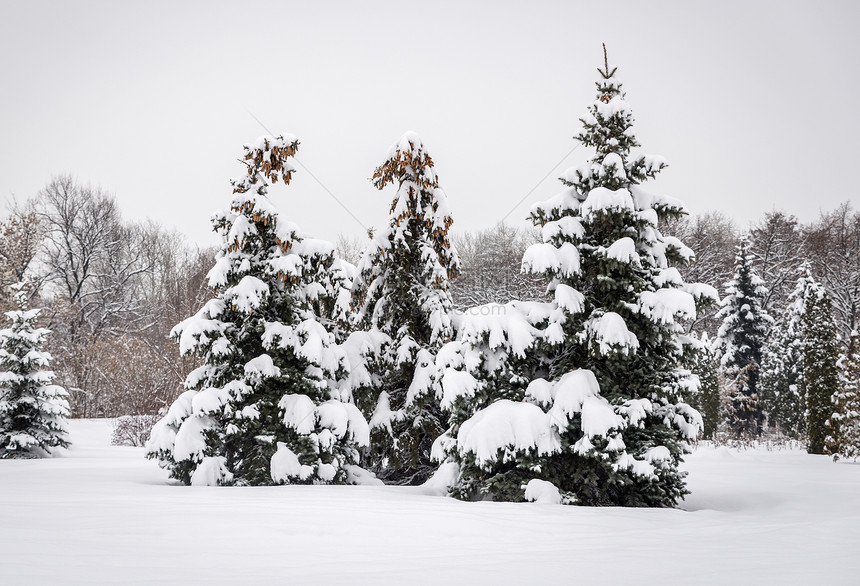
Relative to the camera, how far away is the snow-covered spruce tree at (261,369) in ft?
33.3

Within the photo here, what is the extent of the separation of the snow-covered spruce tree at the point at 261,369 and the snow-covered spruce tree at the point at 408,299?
1.31 m

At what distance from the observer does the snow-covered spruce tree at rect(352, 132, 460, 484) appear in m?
12.0

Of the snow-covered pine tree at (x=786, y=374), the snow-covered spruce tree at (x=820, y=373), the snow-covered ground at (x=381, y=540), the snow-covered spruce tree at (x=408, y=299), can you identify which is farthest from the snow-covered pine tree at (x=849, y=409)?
the snow-covered spruce tree at (x=408, y=299)

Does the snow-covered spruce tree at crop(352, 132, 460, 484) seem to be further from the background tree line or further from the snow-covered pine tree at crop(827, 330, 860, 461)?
the background tree line

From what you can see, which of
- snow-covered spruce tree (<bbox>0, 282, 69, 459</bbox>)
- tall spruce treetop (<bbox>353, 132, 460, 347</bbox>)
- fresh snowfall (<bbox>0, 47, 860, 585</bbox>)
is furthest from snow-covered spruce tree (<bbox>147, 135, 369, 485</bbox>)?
snow-covered spruce tree (<bbox>0, 282, 69, 459</bbox>)

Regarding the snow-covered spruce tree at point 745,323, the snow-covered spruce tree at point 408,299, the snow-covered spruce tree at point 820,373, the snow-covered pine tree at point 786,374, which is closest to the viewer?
the snow-covered spruce tree at point 408,299

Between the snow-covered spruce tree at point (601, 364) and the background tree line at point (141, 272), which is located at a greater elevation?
the background tree line at point (141, 272)

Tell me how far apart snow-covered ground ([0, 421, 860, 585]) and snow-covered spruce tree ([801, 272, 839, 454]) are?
1408cm

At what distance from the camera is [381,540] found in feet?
18.3

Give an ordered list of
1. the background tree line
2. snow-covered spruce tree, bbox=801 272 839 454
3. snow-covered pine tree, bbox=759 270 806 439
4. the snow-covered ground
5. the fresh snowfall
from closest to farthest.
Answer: the snow-covered ground, the fresh snowfall, snow-covered spruce tree, bbox=801 272 839 454, the background tree line, snow-covered pine tree, bbox=759 270 806 439

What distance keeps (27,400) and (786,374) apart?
3292cm

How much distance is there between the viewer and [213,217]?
11.1m

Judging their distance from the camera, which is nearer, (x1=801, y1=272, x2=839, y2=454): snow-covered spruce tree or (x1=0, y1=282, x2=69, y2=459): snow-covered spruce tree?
(x1=0, y1=282, x2=69, y2=459): snow-covered spruce tree

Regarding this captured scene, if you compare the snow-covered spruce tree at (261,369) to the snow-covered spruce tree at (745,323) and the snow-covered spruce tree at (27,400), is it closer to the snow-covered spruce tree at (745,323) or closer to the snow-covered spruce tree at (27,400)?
the snow-covered spruce tree at (27,400)
